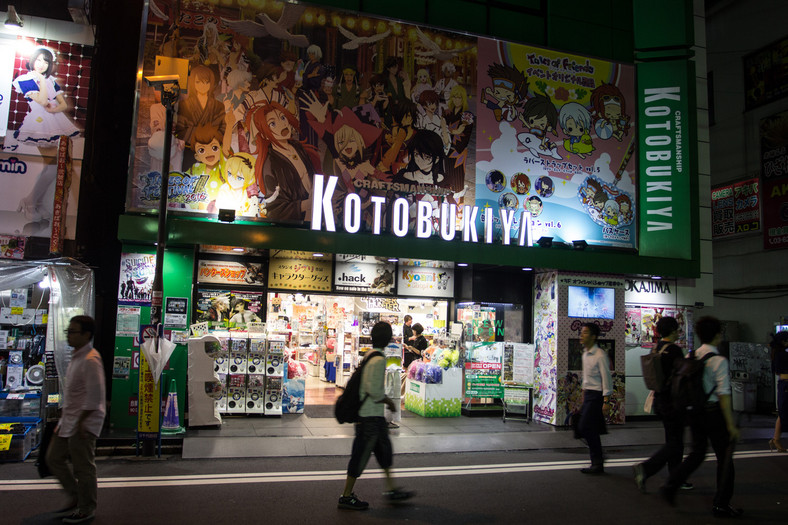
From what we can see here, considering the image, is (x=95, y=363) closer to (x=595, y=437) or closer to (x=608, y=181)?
(x=595, y=437)

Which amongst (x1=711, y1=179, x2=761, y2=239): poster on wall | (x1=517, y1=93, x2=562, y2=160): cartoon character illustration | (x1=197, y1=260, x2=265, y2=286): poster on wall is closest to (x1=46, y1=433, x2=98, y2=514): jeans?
(x1=197, y1=260, x2=265, y2=286): poster on wall

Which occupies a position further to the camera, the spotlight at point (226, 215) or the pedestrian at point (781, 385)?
the spotlight at point (226, 215)

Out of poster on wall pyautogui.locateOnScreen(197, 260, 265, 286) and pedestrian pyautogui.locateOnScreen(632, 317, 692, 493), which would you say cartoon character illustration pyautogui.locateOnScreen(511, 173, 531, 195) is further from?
pedestrian pyautogui.locateOnScreen(632, 317, 692, 493)

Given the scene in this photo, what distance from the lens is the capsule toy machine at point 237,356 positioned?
1204cm

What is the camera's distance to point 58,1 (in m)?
11.5

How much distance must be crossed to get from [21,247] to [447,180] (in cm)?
905

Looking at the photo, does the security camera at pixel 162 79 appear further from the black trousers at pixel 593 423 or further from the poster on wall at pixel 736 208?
the poster on wall at pixel 736 208

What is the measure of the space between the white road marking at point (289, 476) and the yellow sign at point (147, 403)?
68.3 inches

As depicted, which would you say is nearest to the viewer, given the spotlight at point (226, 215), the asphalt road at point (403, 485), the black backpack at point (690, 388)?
the asphalt road at point (403, 485)

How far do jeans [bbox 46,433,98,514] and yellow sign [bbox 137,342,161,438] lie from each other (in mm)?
3232

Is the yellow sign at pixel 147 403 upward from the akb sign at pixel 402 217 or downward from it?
downward

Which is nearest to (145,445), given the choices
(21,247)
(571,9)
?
(21,247)

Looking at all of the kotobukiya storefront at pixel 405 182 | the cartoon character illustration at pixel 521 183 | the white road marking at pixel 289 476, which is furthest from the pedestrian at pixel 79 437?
the cartoon character illustration at pixel 521 183

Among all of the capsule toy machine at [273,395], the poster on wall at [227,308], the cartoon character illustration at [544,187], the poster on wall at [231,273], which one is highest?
the cartoon character illustration at [544,187]
